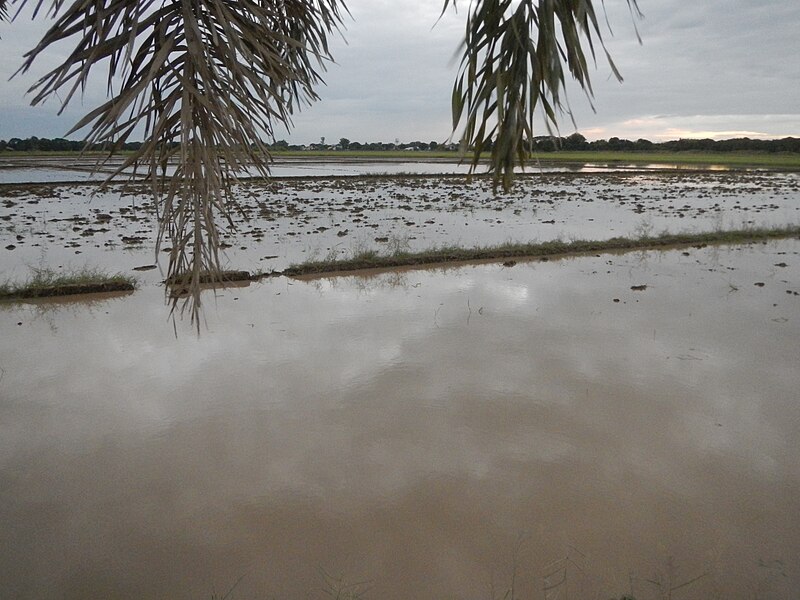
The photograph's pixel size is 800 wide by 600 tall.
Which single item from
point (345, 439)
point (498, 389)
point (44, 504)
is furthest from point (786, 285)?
point (44, 504)

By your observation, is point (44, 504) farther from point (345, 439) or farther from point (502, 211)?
point (502, 211)

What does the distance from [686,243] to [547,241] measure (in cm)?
279

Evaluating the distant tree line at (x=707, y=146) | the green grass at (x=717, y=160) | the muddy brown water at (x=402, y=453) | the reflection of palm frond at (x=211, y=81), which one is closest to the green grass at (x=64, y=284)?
the muddy brown water at (x=402, y=453)

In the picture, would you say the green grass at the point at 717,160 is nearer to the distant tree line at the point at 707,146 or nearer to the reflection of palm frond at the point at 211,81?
the distant tree line at the point at 707,146

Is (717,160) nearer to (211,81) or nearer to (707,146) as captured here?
(707,146)

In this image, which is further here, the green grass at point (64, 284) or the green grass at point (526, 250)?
the green grass at point (526, 250)

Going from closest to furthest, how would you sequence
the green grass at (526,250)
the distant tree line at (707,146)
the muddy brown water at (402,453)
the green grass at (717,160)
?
1. the muddy brown water at (402,453)
2. the green grass at (526,250)
3. the green grass at (717,160)
4. the distant tree line at (707,146)

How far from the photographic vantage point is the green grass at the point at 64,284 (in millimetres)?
6965

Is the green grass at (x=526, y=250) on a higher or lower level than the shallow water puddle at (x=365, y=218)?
lower

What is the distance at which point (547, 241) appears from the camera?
10.6 metres

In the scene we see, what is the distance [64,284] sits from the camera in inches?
281

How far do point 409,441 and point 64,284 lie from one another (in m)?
5.84

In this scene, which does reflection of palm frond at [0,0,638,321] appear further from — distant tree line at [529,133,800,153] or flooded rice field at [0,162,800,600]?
distant tree line at [529,133,800,153]

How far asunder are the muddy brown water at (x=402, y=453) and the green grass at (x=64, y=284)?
448mm
